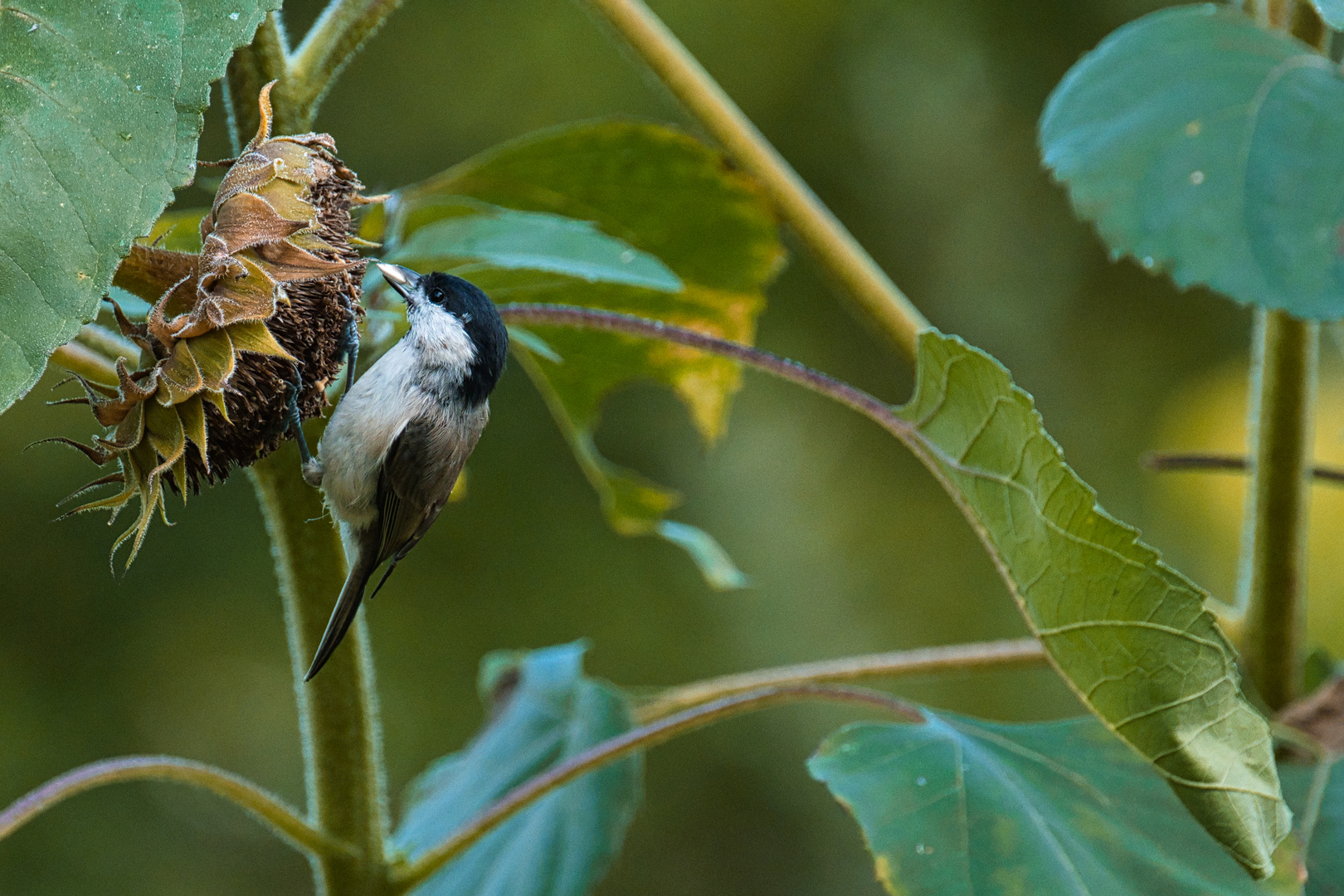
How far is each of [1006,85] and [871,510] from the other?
106 cm

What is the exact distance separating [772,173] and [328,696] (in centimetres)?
44

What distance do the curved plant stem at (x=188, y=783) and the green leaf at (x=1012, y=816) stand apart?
0.25 metres

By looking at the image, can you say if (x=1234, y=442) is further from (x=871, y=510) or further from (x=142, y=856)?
(x=142, y=856)

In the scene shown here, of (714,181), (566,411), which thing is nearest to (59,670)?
(566,411)

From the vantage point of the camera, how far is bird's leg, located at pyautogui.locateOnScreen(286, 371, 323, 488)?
52 cm

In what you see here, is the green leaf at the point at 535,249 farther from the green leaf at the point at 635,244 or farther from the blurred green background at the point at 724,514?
the blurred green background at the point at 724,514

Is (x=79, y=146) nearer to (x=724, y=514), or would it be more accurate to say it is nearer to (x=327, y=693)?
(x=327, y=693)

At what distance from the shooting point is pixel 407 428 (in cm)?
71

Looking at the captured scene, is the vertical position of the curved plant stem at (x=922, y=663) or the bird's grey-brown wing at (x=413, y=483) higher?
the bird's grey-brown wing at (x=413, y=483)

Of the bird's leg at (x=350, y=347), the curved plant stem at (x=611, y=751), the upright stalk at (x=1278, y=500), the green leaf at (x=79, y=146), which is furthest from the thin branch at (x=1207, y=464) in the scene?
the green leaf at (x=79, y=146)

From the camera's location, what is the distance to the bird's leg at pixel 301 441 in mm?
524

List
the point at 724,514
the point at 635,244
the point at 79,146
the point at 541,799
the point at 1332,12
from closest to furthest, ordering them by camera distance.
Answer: the point at 79,146, the point at 1332,12, the point at 541,799, the point at 635,244, the point at 724,514

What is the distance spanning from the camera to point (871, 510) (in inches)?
121

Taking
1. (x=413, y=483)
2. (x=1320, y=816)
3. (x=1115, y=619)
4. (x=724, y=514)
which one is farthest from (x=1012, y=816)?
(x=724, y=514)
